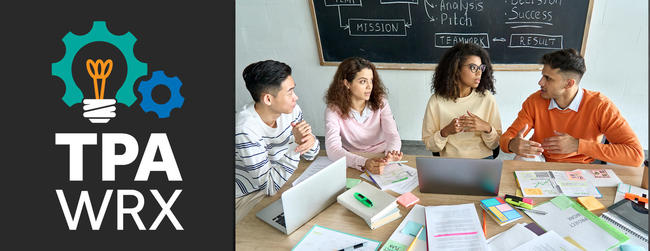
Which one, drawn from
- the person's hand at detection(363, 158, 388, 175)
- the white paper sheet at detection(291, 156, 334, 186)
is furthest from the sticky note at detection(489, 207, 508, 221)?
the white paper sheet at detection(291, 156, 334, 186)

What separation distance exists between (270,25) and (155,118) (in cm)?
304

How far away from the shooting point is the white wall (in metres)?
2.72

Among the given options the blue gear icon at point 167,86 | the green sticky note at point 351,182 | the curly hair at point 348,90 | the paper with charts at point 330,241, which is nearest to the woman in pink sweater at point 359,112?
the curly hair at point 348,90

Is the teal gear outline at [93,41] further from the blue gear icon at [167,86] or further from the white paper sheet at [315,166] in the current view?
the white paper sheet at [315,166]

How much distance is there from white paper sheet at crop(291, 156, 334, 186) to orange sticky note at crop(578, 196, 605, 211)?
96cm

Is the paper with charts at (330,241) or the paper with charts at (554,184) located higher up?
the paper with charts at (554,184)

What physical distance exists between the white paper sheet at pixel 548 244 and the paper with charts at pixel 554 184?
0.27m

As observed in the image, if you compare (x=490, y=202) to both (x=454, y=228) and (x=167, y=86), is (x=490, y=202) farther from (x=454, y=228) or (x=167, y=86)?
(x=167, y=86)

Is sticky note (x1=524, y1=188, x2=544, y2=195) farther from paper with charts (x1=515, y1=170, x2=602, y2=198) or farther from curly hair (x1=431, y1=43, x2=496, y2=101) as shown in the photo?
curly hair (x1=431, y1=43, x2=496, y2=101)

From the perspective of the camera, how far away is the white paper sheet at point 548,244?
116 cm

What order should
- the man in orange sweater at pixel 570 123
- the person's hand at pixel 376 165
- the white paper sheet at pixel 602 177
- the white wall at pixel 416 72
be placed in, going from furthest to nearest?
the white wall at pixel 416 72 → the man in orange sweater at pixel 570 123 → the person's hand at pixel 376 165 → the white paper sheet at pixel 602 177

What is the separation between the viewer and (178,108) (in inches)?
16.2

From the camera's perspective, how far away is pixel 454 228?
128 cm

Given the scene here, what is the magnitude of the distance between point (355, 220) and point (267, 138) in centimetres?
67
